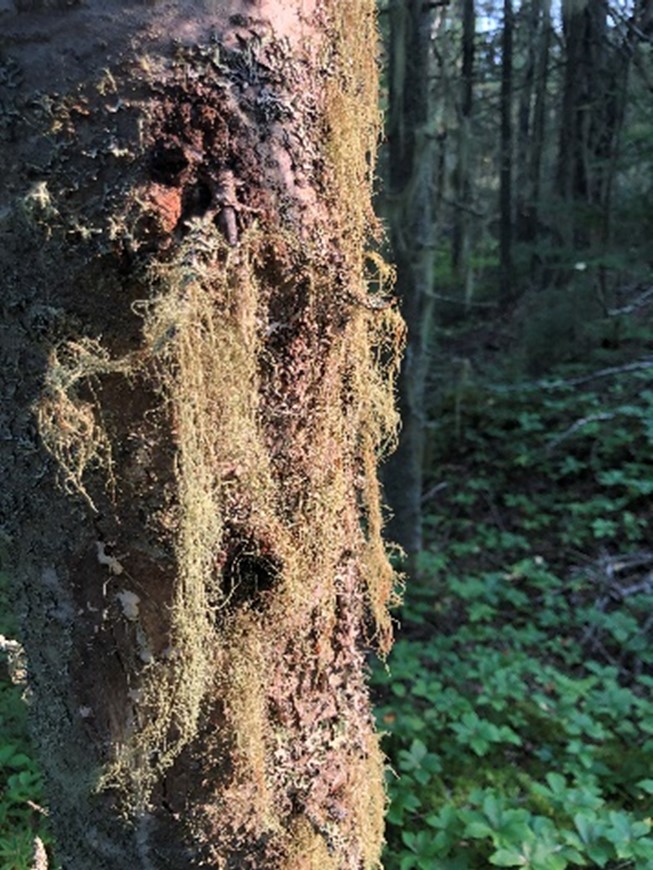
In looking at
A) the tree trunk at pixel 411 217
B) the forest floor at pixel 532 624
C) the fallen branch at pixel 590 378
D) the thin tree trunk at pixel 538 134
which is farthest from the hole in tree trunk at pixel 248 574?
the thin tree trunk at pixel 538 134

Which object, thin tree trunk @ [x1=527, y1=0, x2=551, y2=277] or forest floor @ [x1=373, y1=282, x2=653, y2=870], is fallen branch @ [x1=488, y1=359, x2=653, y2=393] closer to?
forest floor @ [x1=373, y1=282, x2=653, y2=870]

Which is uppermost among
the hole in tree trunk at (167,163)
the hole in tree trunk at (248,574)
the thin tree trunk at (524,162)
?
the thin tree trunk at (524,162)

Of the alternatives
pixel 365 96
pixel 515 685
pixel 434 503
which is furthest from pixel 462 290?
pixel 365 96

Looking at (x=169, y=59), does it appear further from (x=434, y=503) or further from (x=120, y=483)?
(x=434, y=503)

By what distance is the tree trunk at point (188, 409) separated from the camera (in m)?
0.66

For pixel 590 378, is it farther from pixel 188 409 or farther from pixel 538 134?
pixel 538 134

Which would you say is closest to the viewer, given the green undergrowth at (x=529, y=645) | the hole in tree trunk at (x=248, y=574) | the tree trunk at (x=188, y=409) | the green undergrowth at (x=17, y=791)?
the tree trunk at (x=188, y=409)

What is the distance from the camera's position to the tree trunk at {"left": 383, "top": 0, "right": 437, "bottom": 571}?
4301 mm

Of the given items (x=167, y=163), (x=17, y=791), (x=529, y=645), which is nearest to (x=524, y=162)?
(x=529, y=645)

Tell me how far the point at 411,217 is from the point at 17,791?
3660mm

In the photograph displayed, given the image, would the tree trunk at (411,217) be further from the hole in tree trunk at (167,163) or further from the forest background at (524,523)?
the hole in tree trunk at (167,163)

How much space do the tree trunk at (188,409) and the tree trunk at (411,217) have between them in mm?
3691

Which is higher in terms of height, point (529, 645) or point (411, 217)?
point (411, 217)

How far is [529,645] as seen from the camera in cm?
424
